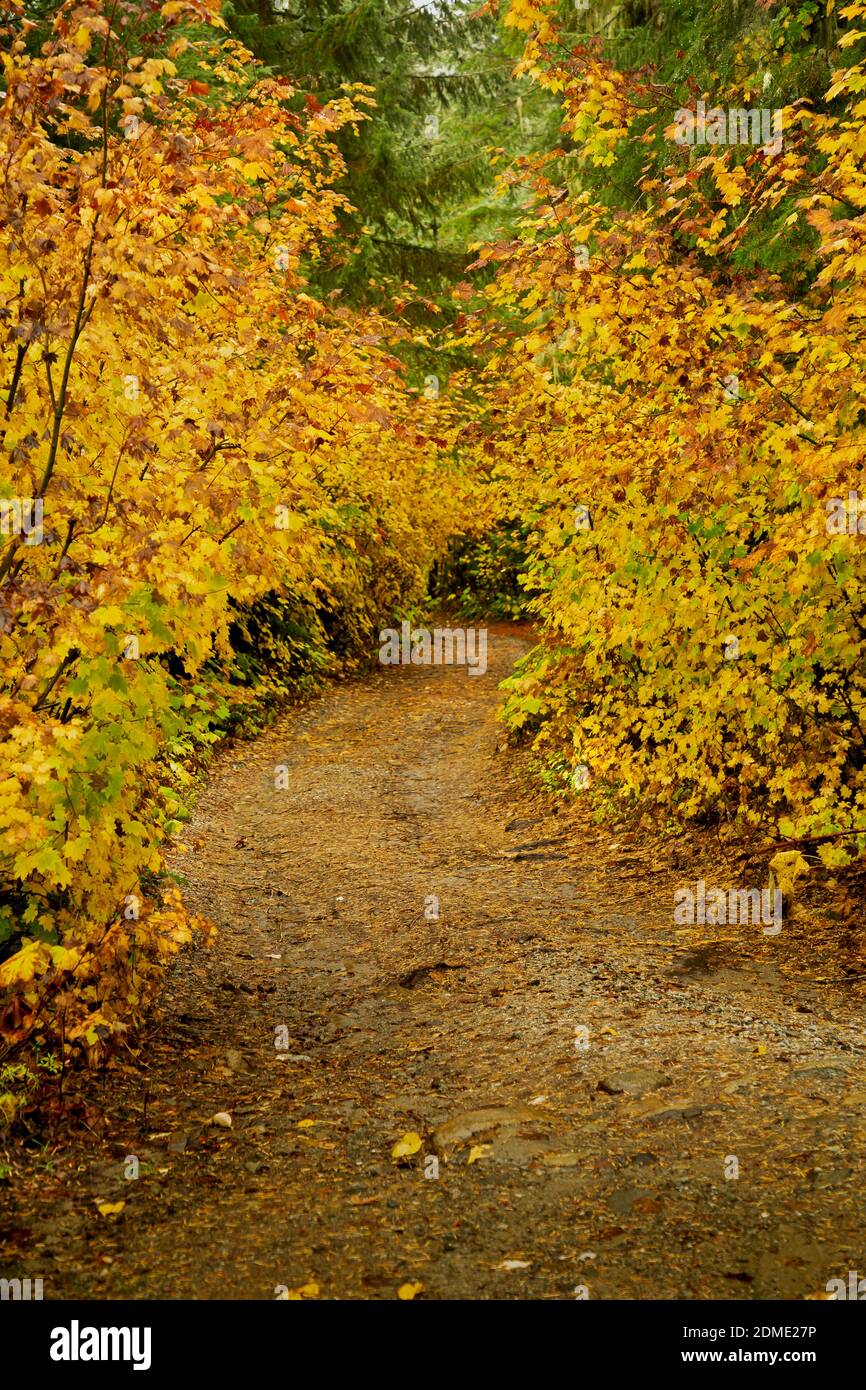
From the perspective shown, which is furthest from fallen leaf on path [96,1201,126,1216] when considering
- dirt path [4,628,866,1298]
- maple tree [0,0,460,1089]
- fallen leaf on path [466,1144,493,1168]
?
fallen leaf on path [466,1144,493,1168]

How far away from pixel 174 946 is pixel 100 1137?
885 millimetres

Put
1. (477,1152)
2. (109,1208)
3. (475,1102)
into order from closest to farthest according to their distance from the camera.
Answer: (109,1208), (477,1152), (475,1102)

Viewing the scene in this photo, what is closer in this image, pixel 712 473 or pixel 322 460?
pixel 712 473

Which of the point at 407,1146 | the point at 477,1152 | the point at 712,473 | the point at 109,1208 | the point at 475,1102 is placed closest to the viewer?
the point at 109,1208

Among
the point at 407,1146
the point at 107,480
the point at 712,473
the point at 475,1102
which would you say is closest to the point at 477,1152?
the point at 407,1146

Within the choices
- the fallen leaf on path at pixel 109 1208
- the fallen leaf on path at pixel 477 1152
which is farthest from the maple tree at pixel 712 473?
the fallen leaf on path at pixel 109 1208

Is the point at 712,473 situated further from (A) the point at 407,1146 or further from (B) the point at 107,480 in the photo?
(A) the point at 407,1146

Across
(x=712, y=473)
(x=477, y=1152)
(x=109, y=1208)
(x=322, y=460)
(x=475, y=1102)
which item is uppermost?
(x=322, y=460)

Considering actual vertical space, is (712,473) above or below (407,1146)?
above

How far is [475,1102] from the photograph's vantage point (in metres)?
4.44

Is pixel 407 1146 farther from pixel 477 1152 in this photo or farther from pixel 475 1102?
pixel 475 1102

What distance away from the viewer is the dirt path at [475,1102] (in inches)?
132

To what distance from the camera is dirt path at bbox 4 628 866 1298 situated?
3.35 m

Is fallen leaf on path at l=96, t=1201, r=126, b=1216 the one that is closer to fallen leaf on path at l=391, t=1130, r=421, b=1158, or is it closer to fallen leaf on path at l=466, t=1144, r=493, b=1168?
fallen leaf on path at l=391, t=1130, r=421, b=1158
